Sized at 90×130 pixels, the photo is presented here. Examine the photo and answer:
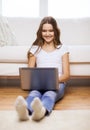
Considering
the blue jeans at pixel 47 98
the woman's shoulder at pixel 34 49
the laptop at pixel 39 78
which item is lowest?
the blue jeans at pixel 47 98

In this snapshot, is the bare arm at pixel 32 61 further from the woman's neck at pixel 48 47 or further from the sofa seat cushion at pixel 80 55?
the sofa seat cushion at pixel 80 55

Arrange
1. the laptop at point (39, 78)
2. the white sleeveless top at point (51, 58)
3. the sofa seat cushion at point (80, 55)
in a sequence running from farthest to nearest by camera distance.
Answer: the sofa seat cushion at point (80, 55) → the white sleeveless top at point (51, 58) → the laptop at point (39, 78)

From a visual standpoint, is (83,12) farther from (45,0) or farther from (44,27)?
(44,27)

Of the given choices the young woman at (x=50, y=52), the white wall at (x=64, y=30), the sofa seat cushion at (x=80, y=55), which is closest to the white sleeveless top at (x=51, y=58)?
the young woman at (x=50, y=52)

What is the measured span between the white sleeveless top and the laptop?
302mm

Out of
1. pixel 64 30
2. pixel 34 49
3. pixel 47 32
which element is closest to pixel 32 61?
pixel 34 49

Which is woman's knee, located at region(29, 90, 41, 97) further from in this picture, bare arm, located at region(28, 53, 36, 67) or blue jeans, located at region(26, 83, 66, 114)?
bare arm, located at region(28, 53, 36, 67)

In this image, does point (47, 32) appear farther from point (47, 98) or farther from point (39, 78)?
point (47, 98)

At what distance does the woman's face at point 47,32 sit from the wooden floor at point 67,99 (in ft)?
1.53

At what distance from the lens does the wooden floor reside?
4.91 feet

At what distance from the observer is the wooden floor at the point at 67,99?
58.9 inches

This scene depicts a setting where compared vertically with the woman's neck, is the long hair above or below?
above

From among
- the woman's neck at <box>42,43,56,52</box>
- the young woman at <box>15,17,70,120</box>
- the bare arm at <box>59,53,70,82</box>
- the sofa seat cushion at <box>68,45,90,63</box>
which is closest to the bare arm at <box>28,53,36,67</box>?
the young woman at <box>15,17,70,120</box>

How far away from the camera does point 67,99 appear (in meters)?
1.71
